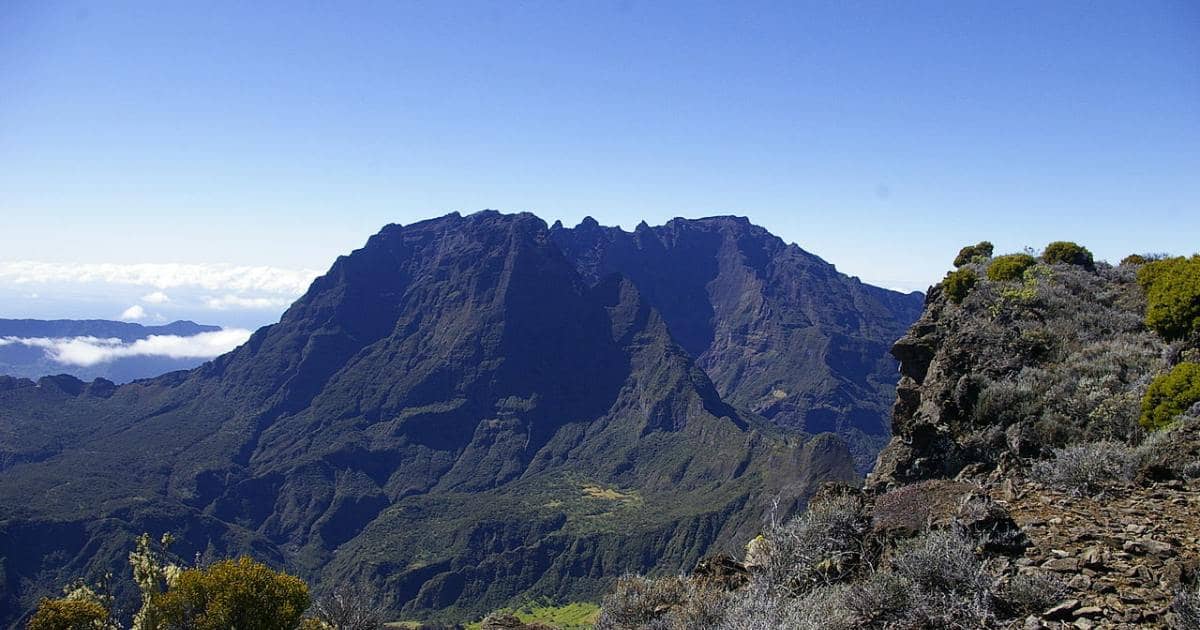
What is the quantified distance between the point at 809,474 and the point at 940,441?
119860 mm

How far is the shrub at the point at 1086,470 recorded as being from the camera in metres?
11.0

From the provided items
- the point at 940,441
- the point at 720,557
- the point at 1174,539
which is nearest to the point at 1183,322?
the point at 940,441

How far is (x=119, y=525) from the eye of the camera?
152750 mm

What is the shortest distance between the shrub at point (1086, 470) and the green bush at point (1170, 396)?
229 centimetres

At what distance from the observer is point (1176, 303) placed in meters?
17.1

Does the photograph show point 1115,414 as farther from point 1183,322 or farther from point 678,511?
point 678,511

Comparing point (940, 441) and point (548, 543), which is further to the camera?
point (548, 543)

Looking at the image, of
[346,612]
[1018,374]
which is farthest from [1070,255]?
[346,612]

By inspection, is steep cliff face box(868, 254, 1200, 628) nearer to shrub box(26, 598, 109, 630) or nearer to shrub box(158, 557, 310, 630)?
shrub box(158, 557, 310, 630)

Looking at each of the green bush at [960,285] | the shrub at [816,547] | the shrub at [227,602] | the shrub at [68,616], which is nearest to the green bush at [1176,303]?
the green bush at [960,285]

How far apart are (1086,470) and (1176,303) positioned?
9.37 meters

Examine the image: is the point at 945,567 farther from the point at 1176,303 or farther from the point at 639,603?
the point at 1176,303

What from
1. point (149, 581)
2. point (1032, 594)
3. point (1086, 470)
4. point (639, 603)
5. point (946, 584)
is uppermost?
point (1086, 470)

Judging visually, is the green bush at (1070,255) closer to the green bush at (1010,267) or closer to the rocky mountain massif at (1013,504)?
the green bush at (1010,267)
